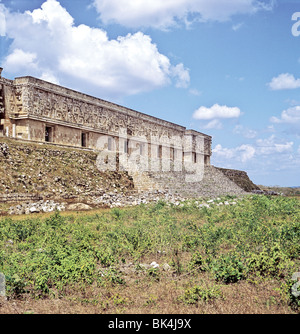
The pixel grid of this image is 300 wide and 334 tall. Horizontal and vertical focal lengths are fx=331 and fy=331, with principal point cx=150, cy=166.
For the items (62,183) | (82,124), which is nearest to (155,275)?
(62,183)

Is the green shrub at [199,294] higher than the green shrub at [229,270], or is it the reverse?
the green shrub at [229,270]

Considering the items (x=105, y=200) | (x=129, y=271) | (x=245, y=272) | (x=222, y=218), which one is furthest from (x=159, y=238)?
(x=105, y=200)

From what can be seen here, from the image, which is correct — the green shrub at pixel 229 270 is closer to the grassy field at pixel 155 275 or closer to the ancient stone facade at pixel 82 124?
the grassy field at pixel 155 275

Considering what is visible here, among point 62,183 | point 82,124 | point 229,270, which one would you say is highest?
point 82,124

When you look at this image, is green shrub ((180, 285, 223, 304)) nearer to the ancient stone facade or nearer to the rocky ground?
the rocky ground

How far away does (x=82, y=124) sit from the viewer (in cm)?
2741

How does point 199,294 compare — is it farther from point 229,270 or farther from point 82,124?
point 82,124

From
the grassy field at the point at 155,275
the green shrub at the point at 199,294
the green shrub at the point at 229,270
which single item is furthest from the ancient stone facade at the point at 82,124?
the green shrub at the point at 199,294

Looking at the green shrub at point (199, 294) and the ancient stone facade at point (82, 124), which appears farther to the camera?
the ancient stone facade at point (82, 124)

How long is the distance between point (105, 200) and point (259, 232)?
1242 centimetres

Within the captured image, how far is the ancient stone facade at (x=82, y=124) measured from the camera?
22719 millimetres

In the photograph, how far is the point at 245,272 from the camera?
5.61m

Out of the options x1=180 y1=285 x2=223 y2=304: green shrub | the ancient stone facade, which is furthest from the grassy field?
the ancient stone facade

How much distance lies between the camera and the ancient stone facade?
2272 centimetres
